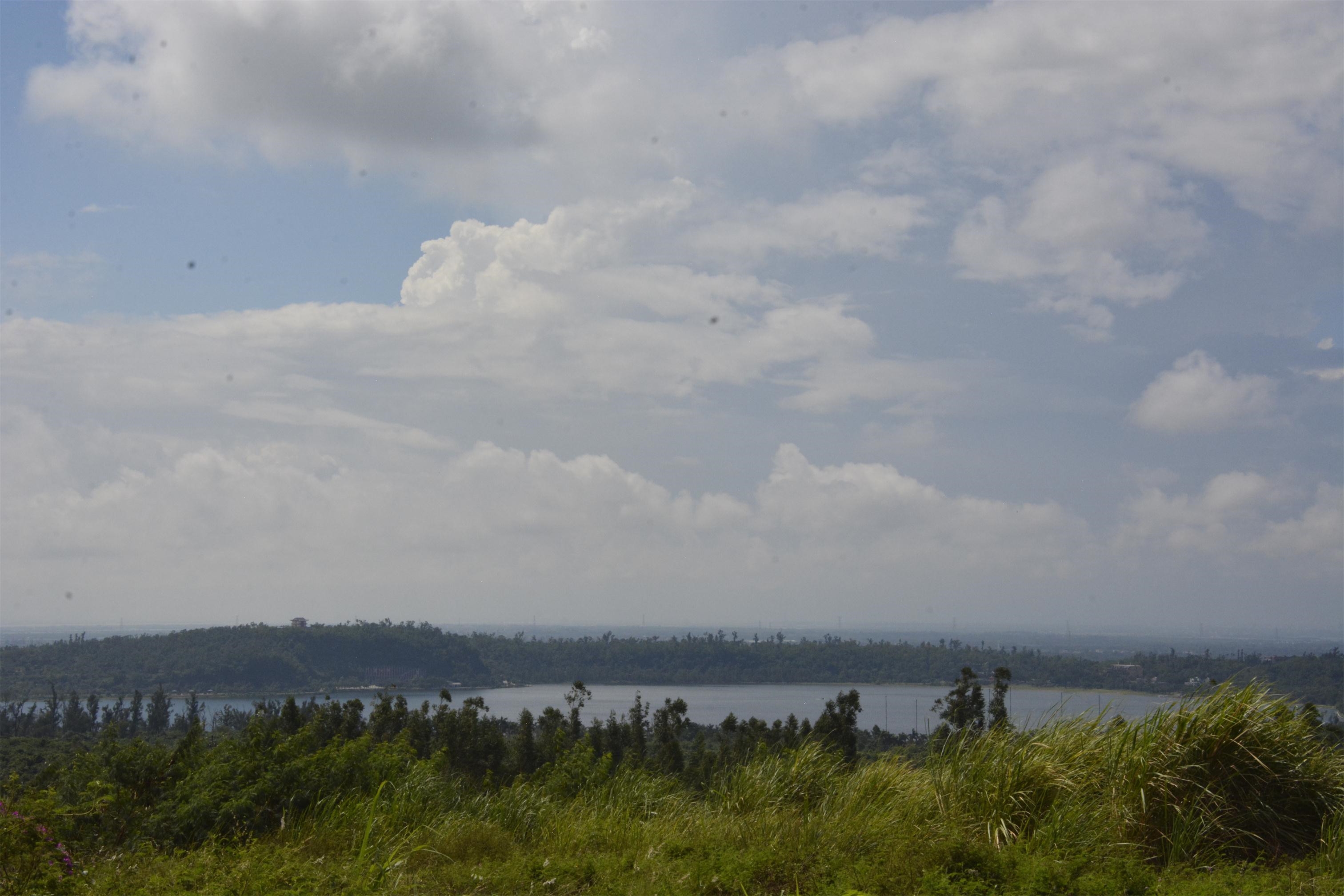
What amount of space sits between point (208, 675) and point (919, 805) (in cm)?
13332

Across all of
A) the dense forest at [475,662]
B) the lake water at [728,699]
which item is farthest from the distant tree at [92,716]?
the dense forest at [475,662]

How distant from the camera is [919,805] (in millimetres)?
6684

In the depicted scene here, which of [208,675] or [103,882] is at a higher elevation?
[103,882]

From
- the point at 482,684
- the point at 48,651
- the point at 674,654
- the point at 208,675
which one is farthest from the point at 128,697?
the point at 674,654

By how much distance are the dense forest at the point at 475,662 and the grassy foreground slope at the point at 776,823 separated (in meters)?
82.0

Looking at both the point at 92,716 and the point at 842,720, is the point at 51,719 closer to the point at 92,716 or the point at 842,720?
the point at 92,716

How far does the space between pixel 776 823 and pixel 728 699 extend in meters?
128

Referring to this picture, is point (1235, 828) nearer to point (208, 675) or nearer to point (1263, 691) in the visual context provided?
point (1263, 691)

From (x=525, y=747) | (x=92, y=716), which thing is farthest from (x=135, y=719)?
(x=525, y=747)

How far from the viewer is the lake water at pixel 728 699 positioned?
9750 cm

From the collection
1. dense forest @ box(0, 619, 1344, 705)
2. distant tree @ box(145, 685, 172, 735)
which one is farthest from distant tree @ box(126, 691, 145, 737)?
dense forest @ box(0, 619, 1344, 705)

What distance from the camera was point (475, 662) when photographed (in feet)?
500

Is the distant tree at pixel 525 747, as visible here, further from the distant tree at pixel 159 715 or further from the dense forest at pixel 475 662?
the dense forest at pixel 475 662

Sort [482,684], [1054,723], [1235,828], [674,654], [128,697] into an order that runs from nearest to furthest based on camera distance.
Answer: [1235,828] → [1054,723] → [128,697] → [482,684] → [674,654]
